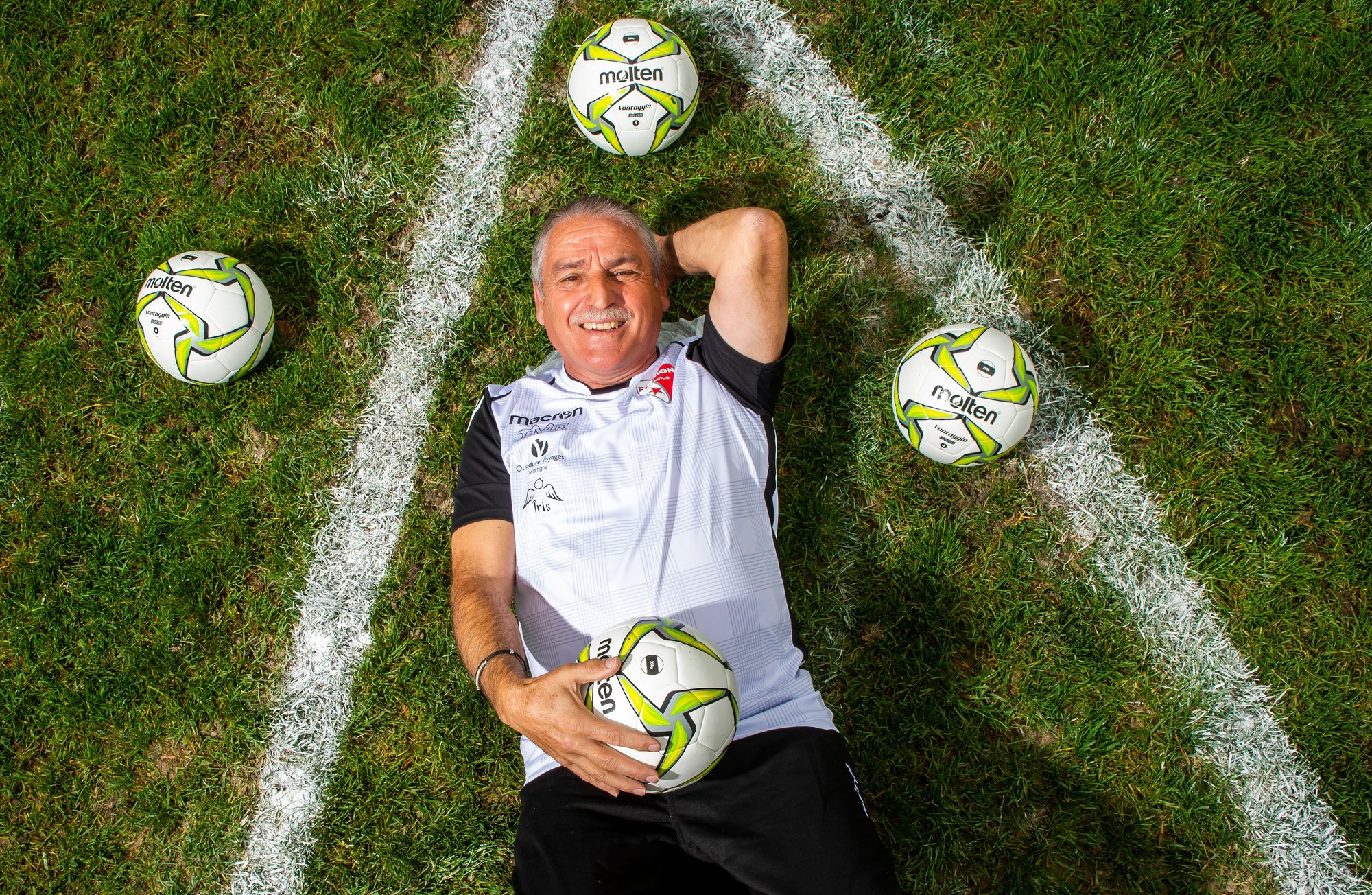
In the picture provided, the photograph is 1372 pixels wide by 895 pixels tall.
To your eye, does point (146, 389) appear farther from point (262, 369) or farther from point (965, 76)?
point (965, 76)

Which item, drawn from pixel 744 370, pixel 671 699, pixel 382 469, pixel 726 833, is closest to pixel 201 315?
pixel 382 469

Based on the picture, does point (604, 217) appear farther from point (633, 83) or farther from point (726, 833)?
point (726, 833)

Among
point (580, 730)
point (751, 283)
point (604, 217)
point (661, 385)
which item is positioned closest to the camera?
point (580, 730)

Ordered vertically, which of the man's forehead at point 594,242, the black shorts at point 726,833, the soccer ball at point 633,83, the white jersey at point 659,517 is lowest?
the black shorts at point 726,833

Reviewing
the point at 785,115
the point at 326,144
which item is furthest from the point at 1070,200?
the point at 326,144

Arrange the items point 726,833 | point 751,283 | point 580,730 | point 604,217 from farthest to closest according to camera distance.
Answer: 1. point 604,217
2. point 751,283
3. point 726,833
4. point 580,730

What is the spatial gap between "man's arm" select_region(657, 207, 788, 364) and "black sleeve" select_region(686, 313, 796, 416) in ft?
0.10

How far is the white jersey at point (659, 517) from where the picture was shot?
12.4 feet

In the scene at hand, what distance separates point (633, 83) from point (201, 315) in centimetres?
275

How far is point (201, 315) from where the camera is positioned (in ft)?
15.2

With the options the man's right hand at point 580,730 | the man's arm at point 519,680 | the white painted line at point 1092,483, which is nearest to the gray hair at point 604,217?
the man's arm at point 519,680

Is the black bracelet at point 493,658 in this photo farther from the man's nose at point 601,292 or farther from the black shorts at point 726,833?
the man's nose at point 601,292

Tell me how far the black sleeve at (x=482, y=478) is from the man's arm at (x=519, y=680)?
0.18ft

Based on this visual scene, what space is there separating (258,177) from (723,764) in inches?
185
